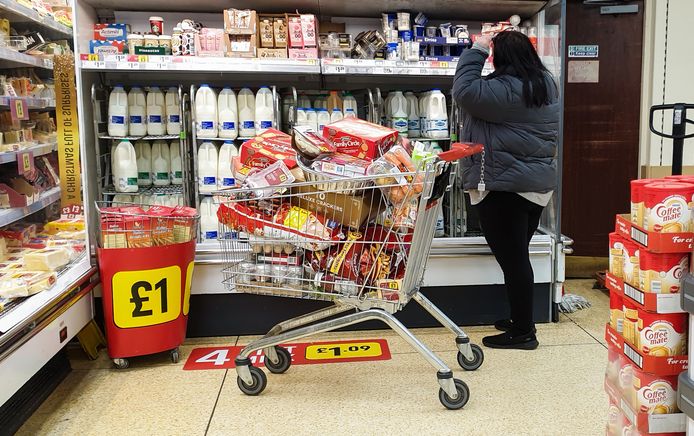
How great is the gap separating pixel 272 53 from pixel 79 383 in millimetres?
2064

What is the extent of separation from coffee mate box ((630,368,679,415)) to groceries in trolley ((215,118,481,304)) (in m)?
1.01

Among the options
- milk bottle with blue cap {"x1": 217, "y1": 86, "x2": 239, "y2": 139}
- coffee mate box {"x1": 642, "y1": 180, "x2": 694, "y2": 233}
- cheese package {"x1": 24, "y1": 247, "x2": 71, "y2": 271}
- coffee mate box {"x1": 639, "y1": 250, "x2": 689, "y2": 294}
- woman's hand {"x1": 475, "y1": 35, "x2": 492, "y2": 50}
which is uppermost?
woman's hand {"x1": 475, "y1": 35, "x2": 492, "y2": 50}

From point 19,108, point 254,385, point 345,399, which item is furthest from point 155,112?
point 345,399

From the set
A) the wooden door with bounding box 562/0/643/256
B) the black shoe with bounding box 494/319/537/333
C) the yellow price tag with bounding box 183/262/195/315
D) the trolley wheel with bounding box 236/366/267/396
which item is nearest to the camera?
the trolley wheel with bounding box 236/366/267/396

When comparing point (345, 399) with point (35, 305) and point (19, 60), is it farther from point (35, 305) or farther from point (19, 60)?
point (19, 60)

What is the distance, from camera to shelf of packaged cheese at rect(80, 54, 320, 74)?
135 inches

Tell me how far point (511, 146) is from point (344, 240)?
1.21 meters

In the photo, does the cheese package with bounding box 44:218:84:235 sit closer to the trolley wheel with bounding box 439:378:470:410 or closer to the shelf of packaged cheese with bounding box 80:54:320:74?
the shelf of packaged cheese with bounding box 80:54:320:74

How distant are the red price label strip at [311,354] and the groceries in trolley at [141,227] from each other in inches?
25.8

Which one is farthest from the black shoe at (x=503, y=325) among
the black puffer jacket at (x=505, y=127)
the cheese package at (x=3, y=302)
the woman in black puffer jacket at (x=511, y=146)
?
the cheese package at (x=3, y=302)

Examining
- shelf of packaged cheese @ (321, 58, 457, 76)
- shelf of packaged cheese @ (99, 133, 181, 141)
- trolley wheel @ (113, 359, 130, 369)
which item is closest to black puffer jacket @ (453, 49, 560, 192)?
shelf of packaged cheese @ (321, 58, 457, 76)

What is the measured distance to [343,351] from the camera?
3.46 metres

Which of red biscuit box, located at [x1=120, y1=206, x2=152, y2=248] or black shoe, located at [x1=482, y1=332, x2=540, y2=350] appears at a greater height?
red biscuit box, located at [x1=120, y1=206, x2=152, y2=248]

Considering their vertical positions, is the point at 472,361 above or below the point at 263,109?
below
